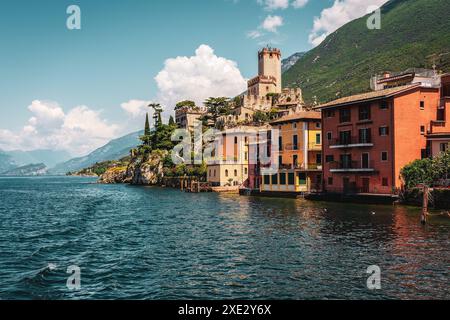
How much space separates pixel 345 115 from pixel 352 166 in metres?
8.04

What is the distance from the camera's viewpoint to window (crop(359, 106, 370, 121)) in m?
59.6

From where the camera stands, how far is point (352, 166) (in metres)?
60.7

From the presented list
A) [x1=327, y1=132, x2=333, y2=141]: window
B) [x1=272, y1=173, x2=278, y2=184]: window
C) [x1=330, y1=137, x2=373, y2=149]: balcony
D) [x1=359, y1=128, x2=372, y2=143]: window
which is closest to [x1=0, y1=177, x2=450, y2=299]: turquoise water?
[x1=330, y1=137, x2=373, y2=149]: balcony

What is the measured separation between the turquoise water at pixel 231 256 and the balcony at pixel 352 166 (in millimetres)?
11347

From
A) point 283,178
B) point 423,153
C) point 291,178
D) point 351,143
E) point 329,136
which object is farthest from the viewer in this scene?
point 283,178

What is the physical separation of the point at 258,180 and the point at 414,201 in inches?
1405

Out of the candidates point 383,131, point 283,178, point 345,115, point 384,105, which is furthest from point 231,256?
point 283,178

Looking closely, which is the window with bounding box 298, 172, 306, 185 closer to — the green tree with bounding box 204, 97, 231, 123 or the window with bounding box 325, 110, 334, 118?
the window with bounding box 325, 110, 334, 118

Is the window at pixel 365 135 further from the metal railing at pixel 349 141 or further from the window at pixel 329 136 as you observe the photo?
the window at pixel 329 136

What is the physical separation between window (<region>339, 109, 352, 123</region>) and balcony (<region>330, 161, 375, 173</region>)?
6445 mm

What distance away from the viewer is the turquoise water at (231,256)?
67.2 ft

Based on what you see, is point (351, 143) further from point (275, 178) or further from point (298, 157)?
point (275, 178)
